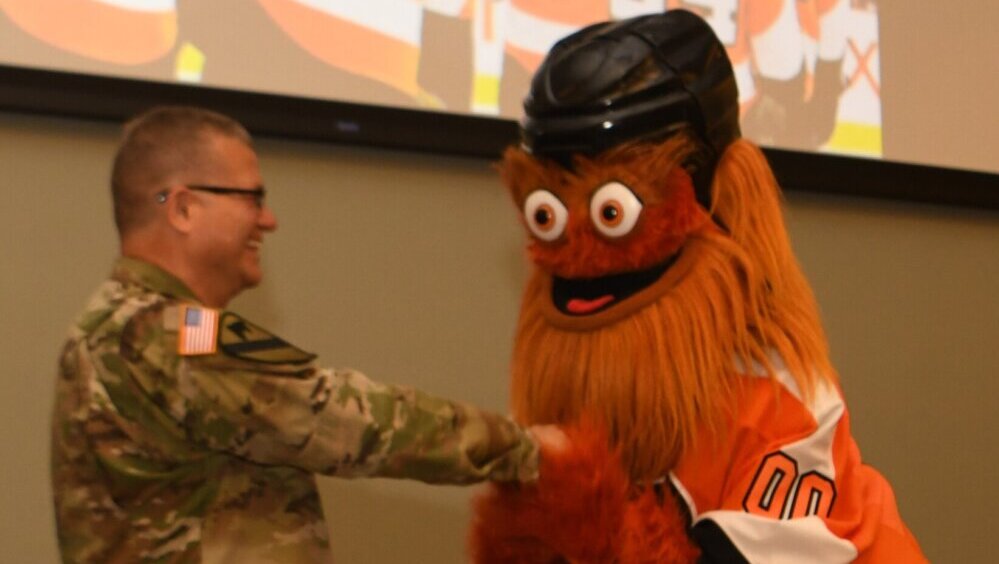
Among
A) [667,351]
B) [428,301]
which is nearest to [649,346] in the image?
[667,351]

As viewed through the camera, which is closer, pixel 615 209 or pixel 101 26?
pixel 615 209

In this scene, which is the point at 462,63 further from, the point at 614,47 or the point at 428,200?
the point at 614,47

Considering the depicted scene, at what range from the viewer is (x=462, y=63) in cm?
210

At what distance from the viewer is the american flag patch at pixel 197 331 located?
1.29m

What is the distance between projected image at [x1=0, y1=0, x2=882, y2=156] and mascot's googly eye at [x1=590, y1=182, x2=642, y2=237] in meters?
0.72

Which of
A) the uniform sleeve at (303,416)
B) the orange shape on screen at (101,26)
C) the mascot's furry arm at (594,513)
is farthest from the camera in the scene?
the orange shape on screen at (101,26)

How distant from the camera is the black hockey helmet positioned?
142cm

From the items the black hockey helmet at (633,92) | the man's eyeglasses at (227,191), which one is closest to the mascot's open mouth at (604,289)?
the black hockey helmet at (633,92)

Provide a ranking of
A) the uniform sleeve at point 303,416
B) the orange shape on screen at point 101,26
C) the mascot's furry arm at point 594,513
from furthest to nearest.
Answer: the orange shape on screen at point 101,26 < the mascot's furry arm at point 594,513 < the uniform sleeve at point 303,416

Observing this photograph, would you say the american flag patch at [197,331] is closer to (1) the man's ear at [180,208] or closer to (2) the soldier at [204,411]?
(2) the soldier at [204,411]

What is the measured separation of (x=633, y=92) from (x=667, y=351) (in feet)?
0.99

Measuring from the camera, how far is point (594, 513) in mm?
1397

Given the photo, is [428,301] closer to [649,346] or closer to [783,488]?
[649,346]

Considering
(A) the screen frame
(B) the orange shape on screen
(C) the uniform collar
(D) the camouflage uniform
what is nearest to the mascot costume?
(D) the camouflage uniform
